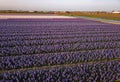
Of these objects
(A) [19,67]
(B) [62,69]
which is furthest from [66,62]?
(A) [19,67]

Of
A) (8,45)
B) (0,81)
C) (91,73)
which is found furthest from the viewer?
(8,45)

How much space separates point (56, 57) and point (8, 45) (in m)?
4.46

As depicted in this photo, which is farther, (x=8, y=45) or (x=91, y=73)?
(x=8, y=45)

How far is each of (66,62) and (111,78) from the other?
279 centimetres

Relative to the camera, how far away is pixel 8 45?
47.6ft

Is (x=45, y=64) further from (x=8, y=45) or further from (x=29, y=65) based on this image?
(x=8, y=45)

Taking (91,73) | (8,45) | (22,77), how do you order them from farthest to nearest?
(8,45)
(91,73)
(22,77)

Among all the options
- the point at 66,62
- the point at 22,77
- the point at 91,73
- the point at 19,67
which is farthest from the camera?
the point at 66,62

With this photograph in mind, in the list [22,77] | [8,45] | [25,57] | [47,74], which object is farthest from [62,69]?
[8,45]

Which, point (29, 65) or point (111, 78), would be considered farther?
point (29, 65)

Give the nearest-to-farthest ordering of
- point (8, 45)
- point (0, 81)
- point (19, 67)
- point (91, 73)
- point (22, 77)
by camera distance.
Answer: point (0, 81) → point (22, 77) → point (91, 73) → point (19, 67) → point (8, 45)

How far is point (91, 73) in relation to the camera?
9.04m

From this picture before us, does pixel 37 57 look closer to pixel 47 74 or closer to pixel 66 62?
pixel 66 62

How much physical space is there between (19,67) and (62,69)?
77.3 inches
